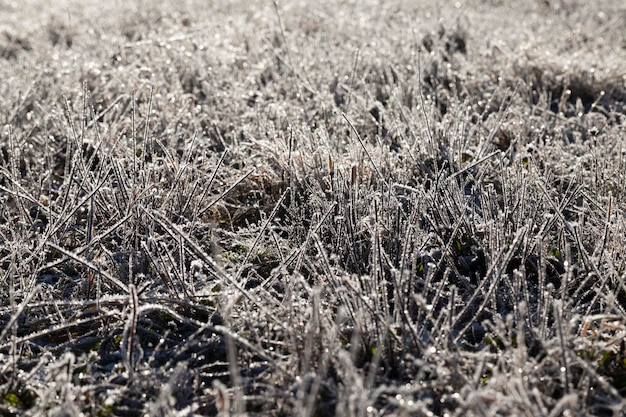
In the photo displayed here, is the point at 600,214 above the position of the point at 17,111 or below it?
below

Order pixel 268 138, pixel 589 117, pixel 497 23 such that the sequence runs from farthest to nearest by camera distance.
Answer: pixel 497 23, pixel 589 117, pixel 268 138

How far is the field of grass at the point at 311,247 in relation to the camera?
1547mm

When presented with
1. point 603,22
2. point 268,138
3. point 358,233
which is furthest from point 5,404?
point 603,22

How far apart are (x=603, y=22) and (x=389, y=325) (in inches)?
210

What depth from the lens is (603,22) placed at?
5.89 m

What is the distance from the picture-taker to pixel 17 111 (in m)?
3.05

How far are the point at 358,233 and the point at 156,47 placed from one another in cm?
308

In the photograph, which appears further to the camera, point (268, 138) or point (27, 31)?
point (27, 31)

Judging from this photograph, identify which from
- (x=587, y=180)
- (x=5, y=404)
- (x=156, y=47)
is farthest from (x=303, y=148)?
(x=156, y=47)

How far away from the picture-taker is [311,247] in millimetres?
2145

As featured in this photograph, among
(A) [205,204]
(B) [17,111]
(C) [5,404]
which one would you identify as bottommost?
(C) [5,404]

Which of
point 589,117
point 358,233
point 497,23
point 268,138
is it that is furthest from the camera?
point 497,23

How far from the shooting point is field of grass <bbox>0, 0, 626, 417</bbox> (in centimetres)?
155

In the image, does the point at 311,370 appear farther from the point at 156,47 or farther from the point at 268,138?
the point at 156,47
